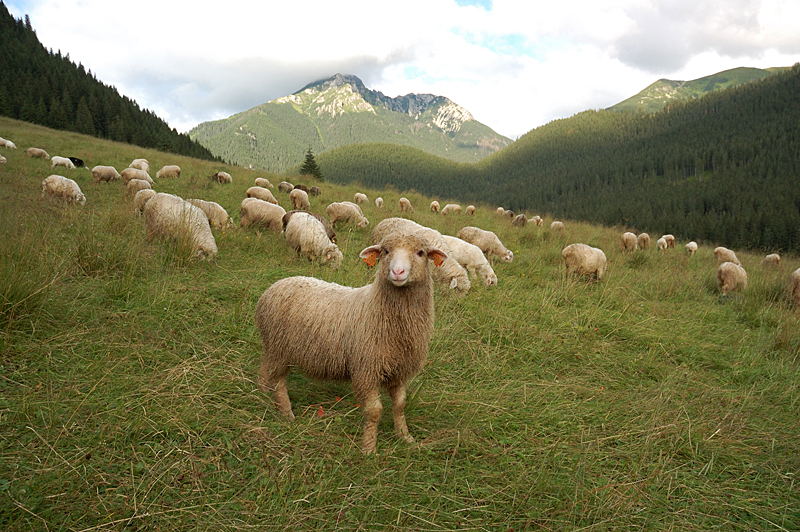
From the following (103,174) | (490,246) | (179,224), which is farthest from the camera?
(103,174)

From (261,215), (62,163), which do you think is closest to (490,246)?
(261,215)

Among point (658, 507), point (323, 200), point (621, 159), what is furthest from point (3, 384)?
point (621, 159)

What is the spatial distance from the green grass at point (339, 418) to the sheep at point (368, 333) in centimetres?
26

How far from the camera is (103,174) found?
15.0m

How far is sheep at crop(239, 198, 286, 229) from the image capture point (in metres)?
10.6

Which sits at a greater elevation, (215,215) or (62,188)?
(62,188)

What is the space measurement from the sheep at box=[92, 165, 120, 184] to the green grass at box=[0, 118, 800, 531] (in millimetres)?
11217

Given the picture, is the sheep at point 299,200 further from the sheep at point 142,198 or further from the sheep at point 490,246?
the sheep at point 490,246

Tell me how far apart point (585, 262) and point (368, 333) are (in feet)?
26.1

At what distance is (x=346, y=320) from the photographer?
3240 millimetres

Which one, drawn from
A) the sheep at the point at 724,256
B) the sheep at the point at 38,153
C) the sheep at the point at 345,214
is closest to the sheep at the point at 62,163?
the sheep at the point at 38,153

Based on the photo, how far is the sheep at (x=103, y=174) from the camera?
14.8 m

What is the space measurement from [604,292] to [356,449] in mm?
6377

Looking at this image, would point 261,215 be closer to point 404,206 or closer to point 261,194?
point 261,194
